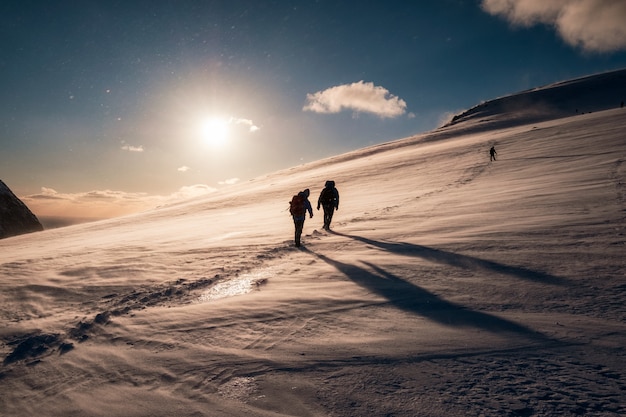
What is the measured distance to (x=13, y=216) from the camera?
36.9 meters

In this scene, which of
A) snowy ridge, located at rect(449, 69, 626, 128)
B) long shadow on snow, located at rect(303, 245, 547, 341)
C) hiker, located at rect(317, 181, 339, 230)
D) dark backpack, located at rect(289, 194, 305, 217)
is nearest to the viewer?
long shadow on snow, located at rect(303, 245, 547, 341)

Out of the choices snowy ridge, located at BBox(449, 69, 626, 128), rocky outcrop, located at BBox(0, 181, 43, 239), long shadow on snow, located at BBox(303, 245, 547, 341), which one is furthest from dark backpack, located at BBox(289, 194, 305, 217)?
snowy ridge, located at BBox(449, 69, 626, 128)

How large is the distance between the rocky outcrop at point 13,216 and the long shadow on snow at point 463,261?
43.2m

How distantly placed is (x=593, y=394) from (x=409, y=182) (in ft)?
64.2

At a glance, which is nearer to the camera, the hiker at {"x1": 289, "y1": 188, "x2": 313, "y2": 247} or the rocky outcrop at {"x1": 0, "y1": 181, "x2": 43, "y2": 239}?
the hiker at {"x1": 289, "y1": 188, "x2": 313, "y2": 247}

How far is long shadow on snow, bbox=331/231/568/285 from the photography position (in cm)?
499

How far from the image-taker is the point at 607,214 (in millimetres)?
7676

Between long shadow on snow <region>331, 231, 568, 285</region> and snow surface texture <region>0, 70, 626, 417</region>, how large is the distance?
0.04m

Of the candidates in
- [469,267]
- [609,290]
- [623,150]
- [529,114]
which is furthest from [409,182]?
[529,114]

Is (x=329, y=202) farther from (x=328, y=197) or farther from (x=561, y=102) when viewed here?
(x=561, y=102)

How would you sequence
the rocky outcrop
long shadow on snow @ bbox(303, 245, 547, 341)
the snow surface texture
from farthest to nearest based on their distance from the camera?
1. the rocky outcrop
2. long shadow on snow @ bbox(303, 245, 547, 341)
3. the snow surface texture

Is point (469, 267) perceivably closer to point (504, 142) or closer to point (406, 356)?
point (406, 356)

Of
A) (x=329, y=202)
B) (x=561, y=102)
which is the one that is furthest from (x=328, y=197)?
(x=561, y=102)

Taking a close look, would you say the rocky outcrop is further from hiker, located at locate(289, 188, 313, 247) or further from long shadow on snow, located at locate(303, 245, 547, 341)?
long shadow on snow, located at locate(303, 245, 547, 341)
